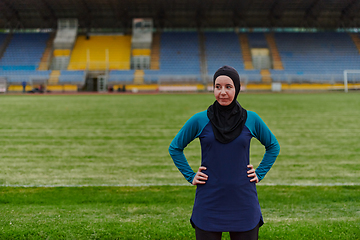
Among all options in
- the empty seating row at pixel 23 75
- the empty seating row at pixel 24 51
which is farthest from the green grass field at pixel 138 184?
the empty seating row at pixel 24 51

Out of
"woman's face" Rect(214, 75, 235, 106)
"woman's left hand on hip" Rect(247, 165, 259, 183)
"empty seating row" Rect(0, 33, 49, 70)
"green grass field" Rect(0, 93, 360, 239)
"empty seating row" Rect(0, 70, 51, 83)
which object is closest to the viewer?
"woman's face" Rect(214, 75, 235, 106)

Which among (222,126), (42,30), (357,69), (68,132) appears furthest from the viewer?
(42,30)

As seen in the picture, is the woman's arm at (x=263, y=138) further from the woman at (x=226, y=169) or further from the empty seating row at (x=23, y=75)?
the empty seating row at (x=23, y=75)

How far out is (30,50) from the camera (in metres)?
43.7

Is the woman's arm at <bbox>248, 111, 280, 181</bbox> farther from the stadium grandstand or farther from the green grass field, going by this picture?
the stadium grandstand

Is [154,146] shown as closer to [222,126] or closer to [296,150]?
[296,150]

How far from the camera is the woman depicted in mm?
2131

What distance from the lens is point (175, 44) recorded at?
1784 inches

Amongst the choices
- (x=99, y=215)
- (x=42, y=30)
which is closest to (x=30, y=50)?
(x=42, y=30)

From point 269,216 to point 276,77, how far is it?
35.8m

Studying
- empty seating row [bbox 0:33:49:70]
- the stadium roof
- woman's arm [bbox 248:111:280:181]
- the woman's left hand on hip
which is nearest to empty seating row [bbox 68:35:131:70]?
the stadium roof

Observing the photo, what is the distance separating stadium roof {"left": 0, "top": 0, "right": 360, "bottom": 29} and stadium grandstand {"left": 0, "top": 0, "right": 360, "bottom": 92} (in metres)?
0.13

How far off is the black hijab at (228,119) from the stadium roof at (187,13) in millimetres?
41113

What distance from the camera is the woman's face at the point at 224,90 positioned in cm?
210
